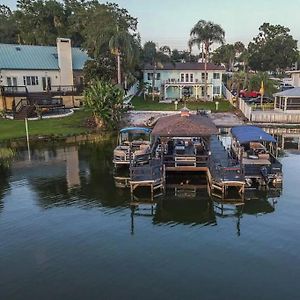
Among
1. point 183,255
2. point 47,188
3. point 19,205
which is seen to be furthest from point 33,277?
point 47,188

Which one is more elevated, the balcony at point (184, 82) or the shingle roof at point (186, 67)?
the shingle roof at point (186, 67)

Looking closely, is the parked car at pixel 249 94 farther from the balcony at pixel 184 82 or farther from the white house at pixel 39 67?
the white house at pixel 39 67

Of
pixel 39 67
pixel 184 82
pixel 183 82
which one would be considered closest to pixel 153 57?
pixel 183 82

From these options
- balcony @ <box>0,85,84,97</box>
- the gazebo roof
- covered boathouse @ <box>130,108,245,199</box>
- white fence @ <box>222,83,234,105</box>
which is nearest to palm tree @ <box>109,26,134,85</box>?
balcony @ <box>0,85,84,97</box>

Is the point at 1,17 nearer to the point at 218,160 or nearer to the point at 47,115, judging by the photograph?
the point at 47,115

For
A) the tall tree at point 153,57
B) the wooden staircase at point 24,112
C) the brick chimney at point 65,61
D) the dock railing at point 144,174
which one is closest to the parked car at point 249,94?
the tall tree at point 153,57

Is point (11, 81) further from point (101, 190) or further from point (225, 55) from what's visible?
point (225, 55)

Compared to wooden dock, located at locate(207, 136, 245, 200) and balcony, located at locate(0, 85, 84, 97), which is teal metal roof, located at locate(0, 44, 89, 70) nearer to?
balcony, located at locate(0, 85, 84, 97)
